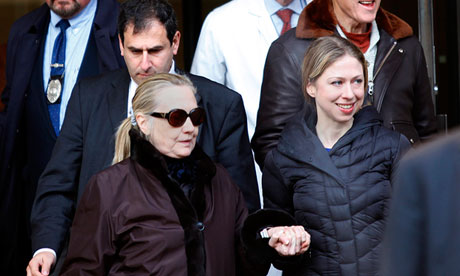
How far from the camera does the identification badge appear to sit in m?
4.95

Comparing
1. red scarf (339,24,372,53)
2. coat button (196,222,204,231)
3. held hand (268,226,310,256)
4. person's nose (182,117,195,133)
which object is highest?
red scarf (339,24,372,53)

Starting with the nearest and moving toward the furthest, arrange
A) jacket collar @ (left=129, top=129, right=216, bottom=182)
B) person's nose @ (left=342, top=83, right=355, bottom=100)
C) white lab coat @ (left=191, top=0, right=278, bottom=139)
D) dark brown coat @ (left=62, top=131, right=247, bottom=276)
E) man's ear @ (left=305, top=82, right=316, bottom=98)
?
dark brown coat @ (left=62, top=131, right=247, bottom=276), jacket collar @ (left=129, top=129, right=216, bottom=182), person's nose @ (left=342, top=83, right=355, bottom=100), man's ear @ (left=305, top=82, right=316, bottom=98), white lab coat @ (left=191, top=0, right=278, bottom=139)

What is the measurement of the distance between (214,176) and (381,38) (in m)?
1.19

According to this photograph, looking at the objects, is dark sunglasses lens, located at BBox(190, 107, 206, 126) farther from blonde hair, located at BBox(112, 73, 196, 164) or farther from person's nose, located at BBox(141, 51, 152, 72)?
person's nose, located at BBox(141, 51, 152, 72)

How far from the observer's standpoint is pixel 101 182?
3445mm

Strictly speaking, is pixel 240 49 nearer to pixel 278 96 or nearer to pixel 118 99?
pixel 278 96

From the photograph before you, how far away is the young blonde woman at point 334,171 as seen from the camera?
11.5 feet

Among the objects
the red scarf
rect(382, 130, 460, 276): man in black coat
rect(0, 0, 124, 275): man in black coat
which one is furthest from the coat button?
rect(382, 130, 460, 276): man in black coat

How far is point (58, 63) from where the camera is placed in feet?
16.5

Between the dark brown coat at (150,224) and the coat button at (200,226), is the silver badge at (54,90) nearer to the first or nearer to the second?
the dark brown coat at (150,224)

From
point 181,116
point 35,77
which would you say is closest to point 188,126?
point 181,116

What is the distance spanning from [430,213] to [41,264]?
284 cm

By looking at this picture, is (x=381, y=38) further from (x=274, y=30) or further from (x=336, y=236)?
(x=336, y=236)

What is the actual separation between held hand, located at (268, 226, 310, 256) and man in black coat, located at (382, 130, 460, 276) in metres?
2.17
